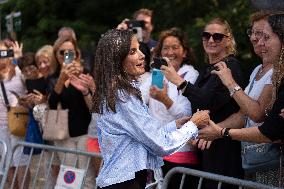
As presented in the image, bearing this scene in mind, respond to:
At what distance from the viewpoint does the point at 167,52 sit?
5.95 metres

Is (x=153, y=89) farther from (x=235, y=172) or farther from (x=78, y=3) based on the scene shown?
(x=78, y=3)

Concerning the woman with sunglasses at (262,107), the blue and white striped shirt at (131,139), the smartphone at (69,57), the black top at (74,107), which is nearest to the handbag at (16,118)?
the black top at (74,107)

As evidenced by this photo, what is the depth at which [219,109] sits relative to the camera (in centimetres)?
513

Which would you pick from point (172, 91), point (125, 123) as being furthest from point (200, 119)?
point (172, 91)

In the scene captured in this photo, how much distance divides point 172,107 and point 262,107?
3.89 feet

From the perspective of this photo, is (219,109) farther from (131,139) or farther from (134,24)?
(134,24)

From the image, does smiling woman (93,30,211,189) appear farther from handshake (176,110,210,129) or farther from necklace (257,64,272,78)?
necklace (257,64,272,78)

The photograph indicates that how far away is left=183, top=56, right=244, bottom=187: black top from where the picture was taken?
504cm

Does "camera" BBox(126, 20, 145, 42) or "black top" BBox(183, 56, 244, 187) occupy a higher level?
"camera" BBox(126, 20, 145, 42)

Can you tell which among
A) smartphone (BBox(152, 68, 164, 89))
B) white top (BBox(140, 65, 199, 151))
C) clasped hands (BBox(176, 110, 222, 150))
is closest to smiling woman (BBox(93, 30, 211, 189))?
clasped hands (BBox(176, 110, 222, 150))

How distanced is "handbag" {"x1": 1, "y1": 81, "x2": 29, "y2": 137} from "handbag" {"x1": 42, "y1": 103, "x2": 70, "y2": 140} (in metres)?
0.75

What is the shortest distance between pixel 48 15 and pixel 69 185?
13018mm

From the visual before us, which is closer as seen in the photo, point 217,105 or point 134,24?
point 217,105

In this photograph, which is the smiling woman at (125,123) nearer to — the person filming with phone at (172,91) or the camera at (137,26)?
the person filming with phone at (172,91)
